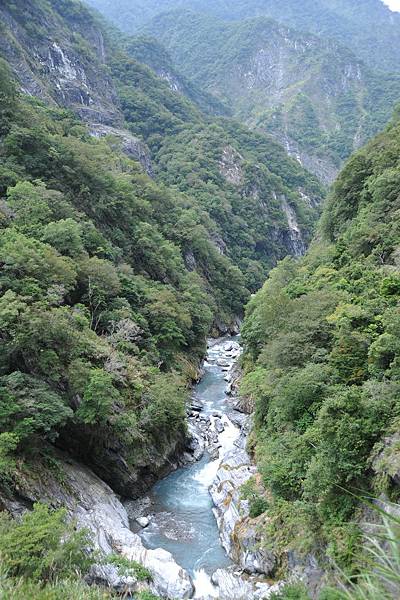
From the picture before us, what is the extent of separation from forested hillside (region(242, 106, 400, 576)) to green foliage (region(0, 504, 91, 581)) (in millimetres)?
7352

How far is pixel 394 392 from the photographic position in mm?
15539

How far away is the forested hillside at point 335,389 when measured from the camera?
1464 centimetres

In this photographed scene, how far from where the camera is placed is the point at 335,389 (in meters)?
19.1

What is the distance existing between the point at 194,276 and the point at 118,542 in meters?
44.8

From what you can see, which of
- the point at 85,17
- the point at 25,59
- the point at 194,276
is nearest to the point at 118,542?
the point at 194,276

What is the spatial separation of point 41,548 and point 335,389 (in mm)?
12151

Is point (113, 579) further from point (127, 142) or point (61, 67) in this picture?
point (61, 67)

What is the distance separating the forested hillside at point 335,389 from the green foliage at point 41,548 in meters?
7.35

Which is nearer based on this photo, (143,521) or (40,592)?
(40,592)

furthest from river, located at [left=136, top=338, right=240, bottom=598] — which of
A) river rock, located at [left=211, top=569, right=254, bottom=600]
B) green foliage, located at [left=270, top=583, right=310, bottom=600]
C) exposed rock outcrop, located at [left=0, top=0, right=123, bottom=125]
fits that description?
exposed rock outcrop, located at [left=0, top=0, right=123, bottom=125]

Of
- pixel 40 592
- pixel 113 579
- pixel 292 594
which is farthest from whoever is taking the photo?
pixel 113 579

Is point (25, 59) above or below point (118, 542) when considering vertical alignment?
above

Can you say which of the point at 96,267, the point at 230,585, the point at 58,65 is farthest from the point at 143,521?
the point at 58,65

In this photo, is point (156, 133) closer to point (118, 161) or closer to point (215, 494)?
point (118, 161)
